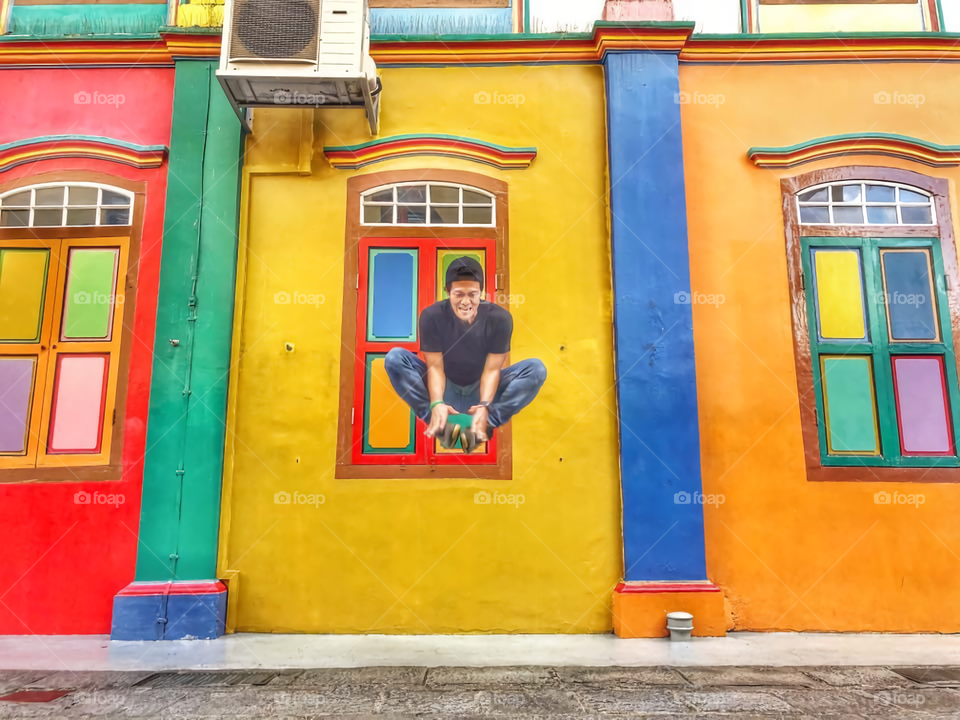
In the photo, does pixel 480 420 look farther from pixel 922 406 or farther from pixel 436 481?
pixel 922 406

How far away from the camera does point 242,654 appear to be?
4406mm

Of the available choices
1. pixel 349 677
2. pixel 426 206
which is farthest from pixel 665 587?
pixel 426 206

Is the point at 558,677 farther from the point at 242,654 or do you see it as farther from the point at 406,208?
the point at 406,208

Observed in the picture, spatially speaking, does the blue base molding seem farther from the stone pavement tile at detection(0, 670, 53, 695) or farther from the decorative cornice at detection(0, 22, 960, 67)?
the decorative cornice at detection(0, 22, 960, 67)

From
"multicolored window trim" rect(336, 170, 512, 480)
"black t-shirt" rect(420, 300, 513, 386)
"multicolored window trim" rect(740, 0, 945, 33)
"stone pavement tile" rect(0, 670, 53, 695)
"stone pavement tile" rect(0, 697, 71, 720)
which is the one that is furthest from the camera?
"multicolored window trim" rect(740, 0, 945, 33)

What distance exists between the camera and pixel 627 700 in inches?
141

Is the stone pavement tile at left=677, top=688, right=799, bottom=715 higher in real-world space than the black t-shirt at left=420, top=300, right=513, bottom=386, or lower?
lower

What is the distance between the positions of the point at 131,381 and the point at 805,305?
220 inches

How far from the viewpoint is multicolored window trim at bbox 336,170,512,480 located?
201 inches

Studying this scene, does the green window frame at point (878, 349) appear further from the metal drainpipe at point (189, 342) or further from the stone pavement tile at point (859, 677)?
the metal drainpipe at point (189, 342)

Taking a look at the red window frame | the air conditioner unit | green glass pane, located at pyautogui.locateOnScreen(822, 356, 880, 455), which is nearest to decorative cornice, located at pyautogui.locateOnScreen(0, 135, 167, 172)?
the air conditioner unit

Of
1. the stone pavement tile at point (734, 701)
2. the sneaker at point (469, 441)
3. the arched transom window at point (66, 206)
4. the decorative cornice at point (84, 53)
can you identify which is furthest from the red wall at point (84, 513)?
the stone pavement tile at point (734, 701)

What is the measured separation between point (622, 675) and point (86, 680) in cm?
331

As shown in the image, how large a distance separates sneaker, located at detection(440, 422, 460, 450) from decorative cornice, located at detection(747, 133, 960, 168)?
3.43 m
